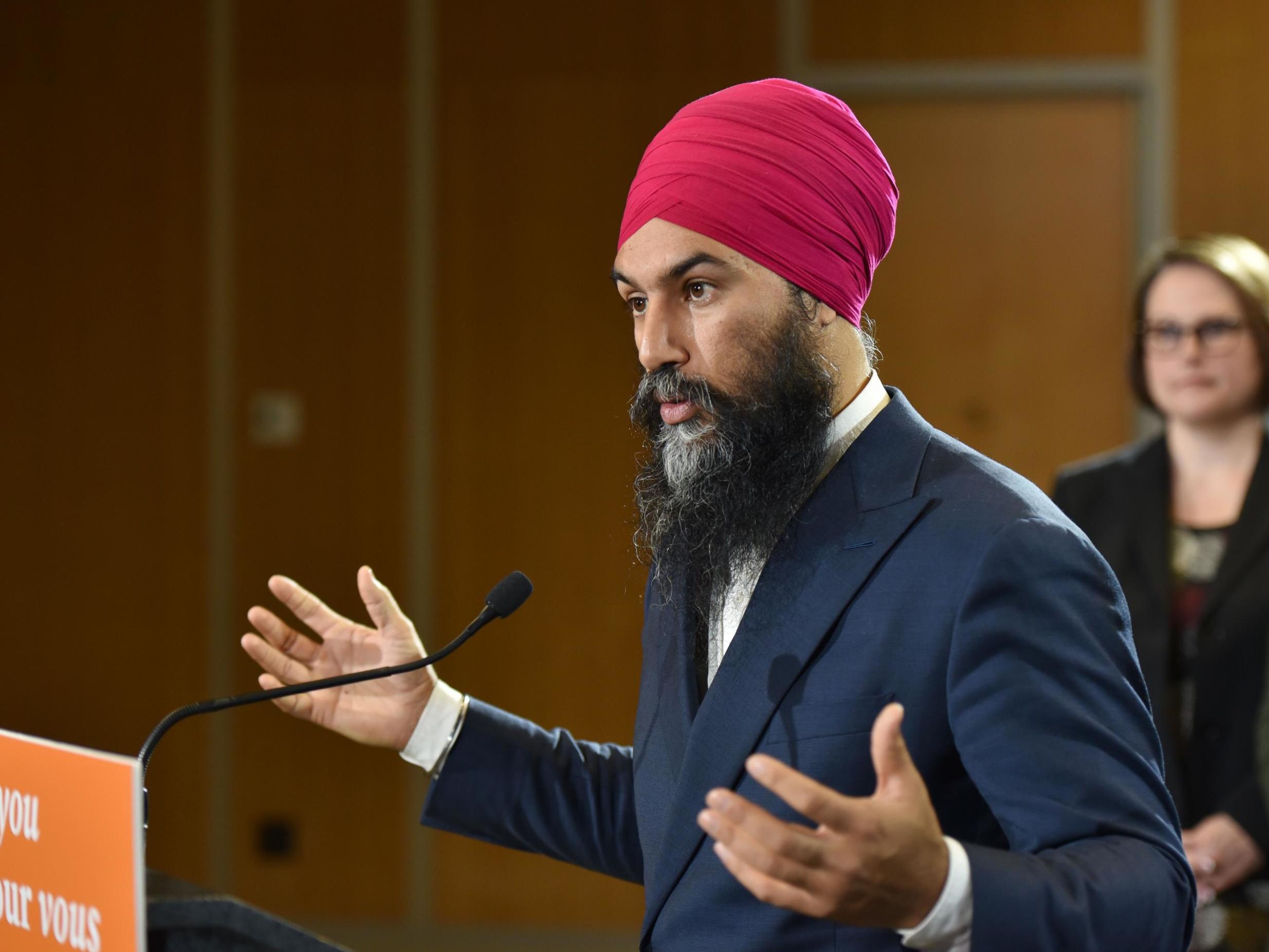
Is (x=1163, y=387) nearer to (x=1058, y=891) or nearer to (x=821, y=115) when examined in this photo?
(x=821, y=115)

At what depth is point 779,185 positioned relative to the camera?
4.29 ft

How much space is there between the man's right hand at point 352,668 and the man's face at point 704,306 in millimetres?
438

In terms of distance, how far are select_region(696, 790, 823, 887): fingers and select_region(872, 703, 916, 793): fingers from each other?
7cm

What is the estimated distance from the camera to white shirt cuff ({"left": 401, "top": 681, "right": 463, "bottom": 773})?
1.50 meters

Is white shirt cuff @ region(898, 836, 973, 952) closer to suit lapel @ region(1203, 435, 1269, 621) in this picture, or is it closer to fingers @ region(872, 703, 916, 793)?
fingers @ region(872, 703, 916, 793)

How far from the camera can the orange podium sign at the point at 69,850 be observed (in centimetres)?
97

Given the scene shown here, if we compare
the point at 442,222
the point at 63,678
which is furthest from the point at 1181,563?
the point at 63,678

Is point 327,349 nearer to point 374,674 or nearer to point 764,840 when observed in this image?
point 374,674

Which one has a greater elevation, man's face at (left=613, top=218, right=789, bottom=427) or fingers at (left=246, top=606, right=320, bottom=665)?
man's face at (left=613, top=218, right=789, bottom=427)

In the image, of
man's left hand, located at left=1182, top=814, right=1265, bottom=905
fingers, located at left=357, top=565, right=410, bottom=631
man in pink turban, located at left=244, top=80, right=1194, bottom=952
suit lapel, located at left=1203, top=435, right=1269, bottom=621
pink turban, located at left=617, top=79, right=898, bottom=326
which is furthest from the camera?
suit lapel, located at left=1203, top=435, right=1269, bottom=621

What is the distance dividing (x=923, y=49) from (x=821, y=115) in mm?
2825

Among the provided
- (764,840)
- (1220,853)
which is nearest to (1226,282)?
(1220,853)

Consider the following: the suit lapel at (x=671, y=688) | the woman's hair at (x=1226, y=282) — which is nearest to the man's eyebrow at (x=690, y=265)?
the suit lapel at (x=671, y=688)

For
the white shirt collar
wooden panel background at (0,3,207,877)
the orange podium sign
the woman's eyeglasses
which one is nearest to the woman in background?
the woman's eyeglasses
